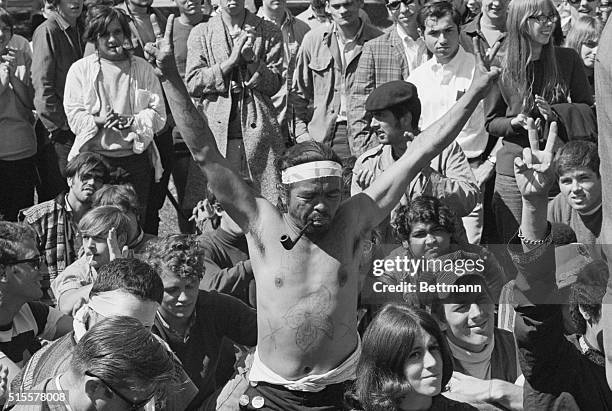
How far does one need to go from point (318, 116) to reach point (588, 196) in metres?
2.51

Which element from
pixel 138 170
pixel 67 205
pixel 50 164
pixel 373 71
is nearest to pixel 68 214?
pixel 67 205

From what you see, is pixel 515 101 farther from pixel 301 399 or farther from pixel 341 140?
pixel 301 399

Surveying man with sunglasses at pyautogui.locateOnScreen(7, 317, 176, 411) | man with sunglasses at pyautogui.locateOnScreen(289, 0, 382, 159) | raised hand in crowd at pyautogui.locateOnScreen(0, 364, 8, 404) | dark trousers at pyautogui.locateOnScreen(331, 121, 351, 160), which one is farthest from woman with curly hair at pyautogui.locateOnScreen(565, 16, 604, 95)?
man with sunglasses at pyautogui.locateOnScreen(7, 317, 176, 411)

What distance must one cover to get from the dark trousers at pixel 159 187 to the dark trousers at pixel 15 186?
2.47 ft

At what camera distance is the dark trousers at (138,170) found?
7375mm

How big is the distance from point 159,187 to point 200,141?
2.98m

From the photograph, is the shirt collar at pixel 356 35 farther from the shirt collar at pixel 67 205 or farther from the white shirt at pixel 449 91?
the shirt collar at pixel 67 205

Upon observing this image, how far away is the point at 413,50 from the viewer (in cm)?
769

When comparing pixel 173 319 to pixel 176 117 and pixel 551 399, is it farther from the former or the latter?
pixel 551 399

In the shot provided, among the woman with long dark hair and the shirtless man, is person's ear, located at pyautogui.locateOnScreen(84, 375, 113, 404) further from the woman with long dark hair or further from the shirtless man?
the woman with long dark hair

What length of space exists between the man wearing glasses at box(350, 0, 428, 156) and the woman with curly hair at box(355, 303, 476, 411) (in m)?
3.14

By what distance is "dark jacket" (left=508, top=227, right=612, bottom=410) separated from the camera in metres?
4.41

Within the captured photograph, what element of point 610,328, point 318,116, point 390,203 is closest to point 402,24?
point 318,116

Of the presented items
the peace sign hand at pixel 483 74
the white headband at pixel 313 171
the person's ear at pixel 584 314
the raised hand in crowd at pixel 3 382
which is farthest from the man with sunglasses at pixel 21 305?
the person's ear at pixel 584 314
